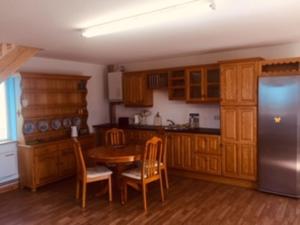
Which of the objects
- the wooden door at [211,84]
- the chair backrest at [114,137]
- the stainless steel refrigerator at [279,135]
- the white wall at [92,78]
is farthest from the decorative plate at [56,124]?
the stainless steel refrigerator at [279,135]

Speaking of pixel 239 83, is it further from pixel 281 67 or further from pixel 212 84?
pixel 281 67

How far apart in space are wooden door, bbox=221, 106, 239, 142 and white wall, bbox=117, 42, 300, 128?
59 cm

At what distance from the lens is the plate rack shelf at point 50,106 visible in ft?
14.5

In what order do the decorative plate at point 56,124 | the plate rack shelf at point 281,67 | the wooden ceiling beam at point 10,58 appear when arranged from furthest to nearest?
the decorative plate at point 56,124, the plate rack shelf at point 281,67, the wooden ceiling beam at point 10,58

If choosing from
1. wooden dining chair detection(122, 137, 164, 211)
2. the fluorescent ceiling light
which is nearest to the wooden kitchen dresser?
wooden dining chair detection(122, 137, 164, 211)

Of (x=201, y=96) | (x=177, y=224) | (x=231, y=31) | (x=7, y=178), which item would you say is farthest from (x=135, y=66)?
(x=177, y=224)

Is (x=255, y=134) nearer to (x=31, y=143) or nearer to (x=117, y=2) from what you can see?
(x=117, y=2)

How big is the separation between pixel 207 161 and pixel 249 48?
6.94ft

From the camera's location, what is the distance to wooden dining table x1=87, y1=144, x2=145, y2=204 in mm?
3514

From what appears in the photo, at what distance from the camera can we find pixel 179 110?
5.35m

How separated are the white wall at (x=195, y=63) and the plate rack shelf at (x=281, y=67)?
224mm

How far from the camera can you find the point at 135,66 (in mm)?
5949

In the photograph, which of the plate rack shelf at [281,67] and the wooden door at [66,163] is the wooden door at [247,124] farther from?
the wooden door at [66,163]

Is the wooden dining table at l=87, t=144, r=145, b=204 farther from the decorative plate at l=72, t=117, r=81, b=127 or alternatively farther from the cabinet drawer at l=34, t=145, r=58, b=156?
the decorative plate at l=72, t=117, r=81, b=127
